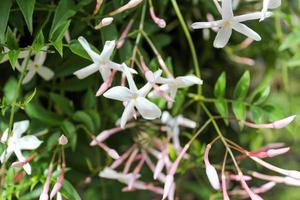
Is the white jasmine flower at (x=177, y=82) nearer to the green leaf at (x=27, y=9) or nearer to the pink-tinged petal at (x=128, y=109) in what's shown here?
the pink-tinged petal at (x=128, y=109)

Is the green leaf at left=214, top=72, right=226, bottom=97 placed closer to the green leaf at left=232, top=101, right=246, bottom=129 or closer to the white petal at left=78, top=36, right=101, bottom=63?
the green leaf at left=232, top=101, right=246, bottom=129

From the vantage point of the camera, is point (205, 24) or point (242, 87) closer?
point (205, 24)

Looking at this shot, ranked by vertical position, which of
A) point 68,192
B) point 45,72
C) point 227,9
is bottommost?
point 68,192

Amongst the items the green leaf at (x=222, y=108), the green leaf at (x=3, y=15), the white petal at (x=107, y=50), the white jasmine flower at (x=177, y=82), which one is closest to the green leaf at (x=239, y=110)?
the green leaf at (x=222, y=108)

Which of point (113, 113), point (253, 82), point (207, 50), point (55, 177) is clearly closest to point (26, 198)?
point (55, 177)

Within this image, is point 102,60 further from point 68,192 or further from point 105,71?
point 68,192

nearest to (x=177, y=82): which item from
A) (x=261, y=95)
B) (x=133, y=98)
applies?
(x=133, y=98)

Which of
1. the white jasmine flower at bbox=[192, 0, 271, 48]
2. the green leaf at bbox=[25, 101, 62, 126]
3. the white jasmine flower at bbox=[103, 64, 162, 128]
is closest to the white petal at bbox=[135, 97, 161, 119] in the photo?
the white jasmine flower at bbox=[103, 64, 162, 128]
